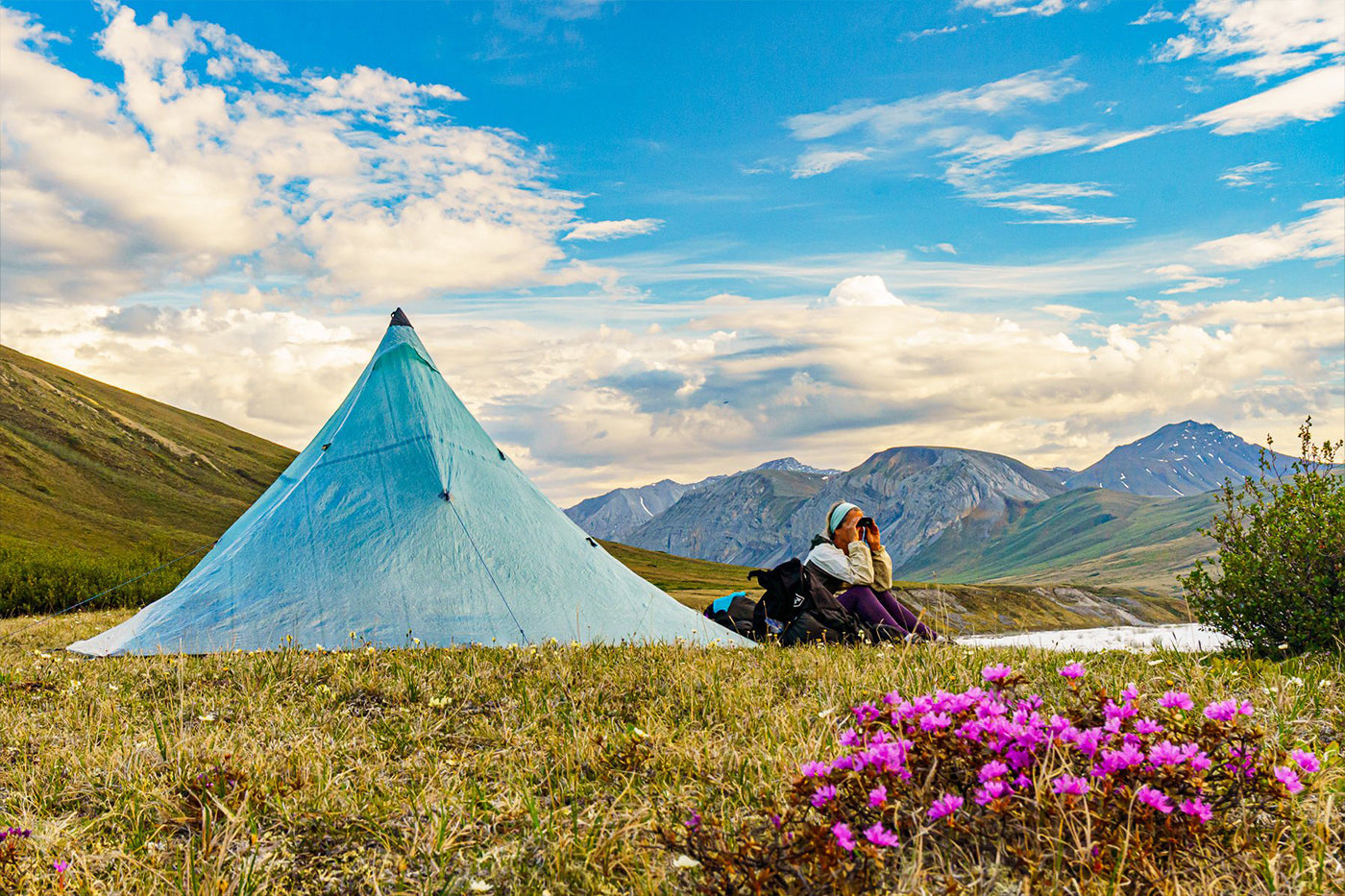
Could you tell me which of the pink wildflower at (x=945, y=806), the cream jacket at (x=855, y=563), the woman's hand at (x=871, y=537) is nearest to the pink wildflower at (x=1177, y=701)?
the pink wildflower at (x=945, y=806)

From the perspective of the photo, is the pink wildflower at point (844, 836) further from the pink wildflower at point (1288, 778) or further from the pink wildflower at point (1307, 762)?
the pink wildflower at point (1307, 762)

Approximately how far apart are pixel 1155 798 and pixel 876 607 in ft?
25.9

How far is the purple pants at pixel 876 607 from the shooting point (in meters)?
10.6

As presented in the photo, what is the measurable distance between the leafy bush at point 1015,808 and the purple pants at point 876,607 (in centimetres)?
709

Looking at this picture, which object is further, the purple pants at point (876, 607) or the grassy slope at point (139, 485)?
the grassy slope at point (139, 485)

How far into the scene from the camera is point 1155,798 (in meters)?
2.93

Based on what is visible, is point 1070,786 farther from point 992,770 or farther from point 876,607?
point 876,607

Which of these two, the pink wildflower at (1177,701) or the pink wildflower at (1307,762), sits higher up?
the pink wildflower at (1177,701)

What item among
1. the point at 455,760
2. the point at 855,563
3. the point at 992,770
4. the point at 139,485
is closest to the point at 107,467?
the point at 139,485

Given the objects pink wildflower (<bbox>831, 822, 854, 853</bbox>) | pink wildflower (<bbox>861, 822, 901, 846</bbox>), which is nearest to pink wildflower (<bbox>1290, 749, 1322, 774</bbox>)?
pink wildflower (<bbox>861, 822, 901, 846</bbox>)

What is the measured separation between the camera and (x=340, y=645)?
35.0 ft

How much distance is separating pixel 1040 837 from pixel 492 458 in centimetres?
1121

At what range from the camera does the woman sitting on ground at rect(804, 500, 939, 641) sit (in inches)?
426

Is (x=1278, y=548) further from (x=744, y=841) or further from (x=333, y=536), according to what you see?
(x=333, y=536)
